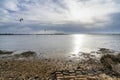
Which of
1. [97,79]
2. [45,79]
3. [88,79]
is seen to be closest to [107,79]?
[97,79]

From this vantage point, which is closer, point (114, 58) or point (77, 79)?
point (77, 79)

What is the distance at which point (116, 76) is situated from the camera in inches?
686

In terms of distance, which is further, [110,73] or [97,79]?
[110,73]

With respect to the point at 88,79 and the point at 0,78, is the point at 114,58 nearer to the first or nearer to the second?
the point at 88,79

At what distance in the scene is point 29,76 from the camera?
17.0 metres

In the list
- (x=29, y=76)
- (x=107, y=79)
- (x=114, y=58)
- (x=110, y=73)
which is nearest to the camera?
(x=107, y=79)

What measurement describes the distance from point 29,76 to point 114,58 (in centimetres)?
1441

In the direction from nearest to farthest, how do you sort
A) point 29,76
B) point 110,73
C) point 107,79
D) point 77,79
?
point 77,79
point 107,79
point 29,76
point 110,73

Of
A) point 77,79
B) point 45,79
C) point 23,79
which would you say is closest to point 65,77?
point 77,79

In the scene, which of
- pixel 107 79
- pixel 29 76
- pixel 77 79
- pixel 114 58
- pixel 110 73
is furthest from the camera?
pixel 114 58

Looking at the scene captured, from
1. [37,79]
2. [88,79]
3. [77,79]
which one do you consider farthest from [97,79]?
[37,79]

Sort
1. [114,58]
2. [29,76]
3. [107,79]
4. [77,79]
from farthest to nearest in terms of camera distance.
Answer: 1. [114,58]
2. [29,76]
3. [107,79]
4. [77,79]

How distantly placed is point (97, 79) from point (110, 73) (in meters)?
4.47

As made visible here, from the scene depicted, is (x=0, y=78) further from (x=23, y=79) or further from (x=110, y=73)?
(x=110, y=73)
